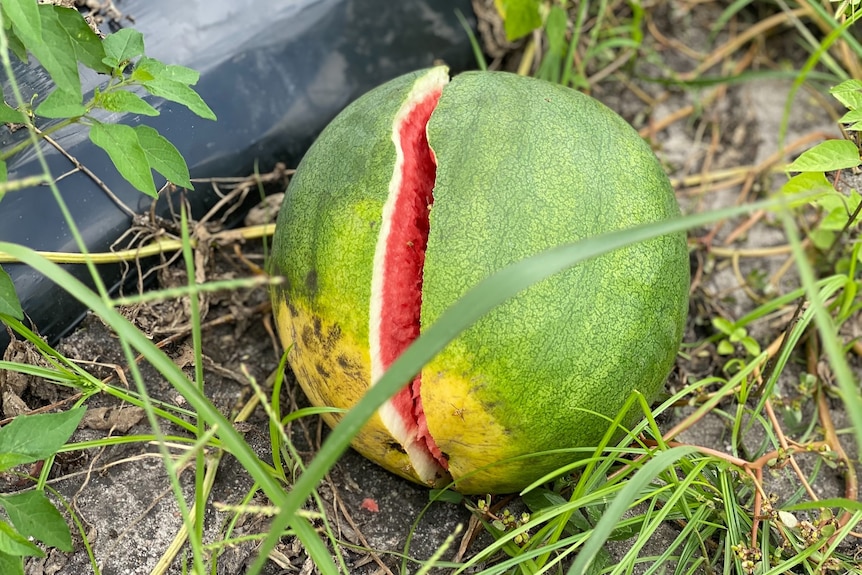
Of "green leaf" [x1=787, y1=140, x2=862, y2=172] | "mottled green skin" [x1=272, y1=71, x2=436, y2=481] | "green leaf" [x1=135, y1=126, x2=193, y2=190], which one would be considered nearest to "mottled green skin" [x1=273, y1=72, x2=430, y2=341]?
"mottled green skin" [x1=272, y1=71, x2=436, y2=481]

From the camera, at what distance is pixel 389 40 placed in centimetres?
246

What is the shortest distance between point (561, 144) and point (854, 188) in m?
0.80

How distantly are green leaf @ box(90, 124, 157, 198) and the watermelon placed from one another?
333 millimetres

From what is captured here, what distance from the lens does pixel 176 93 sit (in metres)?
1.60

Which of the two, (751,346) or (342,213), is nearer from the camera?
(342,213)

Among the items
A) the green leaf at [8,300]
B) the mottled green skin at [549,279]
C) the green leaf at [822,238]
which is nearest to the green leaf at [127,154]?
the green leaf at [8,300]

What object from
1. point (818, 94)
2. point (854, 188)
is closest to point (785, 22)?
point (818, 94)

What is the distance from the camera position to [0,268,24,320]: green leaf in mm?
1567

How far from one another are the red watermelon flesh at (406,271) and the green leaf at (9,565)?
71 cm

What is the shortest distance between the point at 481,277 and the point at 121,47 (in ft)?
2.80

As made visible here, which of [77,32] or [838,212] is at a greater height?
[77,32]

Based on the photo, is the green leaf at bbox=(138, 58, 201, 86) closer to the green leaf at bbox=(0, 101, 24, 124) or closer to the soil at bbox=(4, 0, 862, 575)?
the green leaf at bbox=(0, 101, 24, 124)

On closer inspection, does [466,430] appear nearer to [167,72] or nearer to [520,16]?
[167,72]

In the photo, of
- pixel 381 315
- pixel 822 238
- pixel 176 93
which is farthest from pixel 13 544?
pixel 822 238
